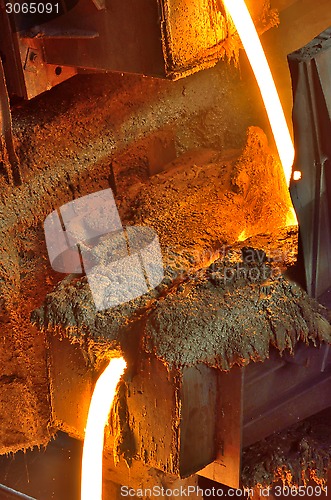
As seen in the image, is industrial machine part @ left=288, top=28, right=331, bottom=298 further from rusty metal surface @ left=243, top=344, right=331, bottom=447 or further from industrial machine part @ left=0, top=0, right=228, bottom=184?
industrial machine part @ left=0, top=0, right=228, bottom=184

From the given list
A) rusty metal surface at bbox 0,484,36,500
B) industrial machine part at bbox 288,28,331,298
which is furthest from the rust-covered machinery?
rusty metal surface at bbox 0,484,36,500

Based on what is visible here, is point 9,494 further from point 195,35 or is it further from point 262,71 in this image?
point 262,71

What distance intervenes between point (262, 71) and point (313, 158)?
3.33 feet

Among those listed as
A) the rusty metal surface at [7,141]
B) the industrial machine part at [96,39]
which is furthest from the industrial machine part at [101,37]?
the rusty metal surface at [7,141]

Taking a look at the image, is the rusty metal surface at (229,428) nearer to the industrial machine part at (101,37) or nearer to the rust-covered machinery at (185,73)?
the rust-covered machinery at (185,73)

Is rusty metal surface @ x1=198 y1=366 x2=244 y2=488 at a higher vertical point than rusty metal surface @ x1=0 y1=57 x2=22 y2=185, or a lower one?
lower

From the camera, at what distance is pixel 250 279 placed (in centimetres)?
279

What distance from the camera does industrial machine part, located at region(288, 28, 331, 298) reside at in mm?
2584

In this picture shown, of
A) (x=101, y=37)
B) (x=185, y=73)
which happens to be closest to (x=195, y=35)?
(x=185, y=73)

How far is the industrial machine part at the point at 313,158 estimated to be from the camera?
2.58 meters

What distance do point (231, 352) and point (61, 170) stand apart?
4.42ft

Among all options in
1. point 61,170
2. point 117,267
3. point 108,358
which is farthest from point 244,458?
point 61,170

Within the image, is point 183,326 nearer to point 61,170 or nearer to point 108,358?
point 108,358

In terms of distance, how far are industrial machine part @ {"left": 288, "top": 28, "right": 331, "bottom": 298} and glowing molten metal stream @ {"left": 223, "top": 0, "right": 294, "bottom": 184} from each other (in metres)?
0.74
